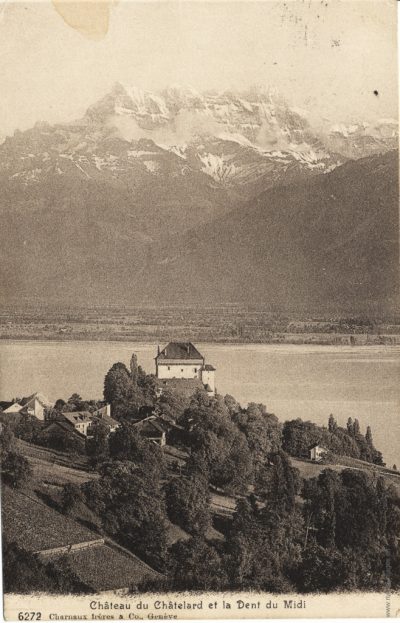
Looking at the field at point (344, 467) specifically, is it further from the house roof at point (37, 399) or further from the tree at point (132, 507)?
the house roof at point (37, 399)

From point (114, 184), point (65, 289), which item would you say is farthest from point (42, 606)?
point (114, 184)

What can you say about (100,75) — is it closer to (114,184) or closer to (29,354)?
(114,184)

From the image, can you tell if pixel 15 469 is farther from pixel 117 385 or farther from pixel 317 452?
pixel 317 452

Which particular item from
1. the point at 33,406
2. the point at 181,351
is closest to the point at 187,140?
the point at 181,351

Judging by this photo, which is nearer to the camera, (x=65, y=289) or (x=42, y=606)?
(x=42, y=606)

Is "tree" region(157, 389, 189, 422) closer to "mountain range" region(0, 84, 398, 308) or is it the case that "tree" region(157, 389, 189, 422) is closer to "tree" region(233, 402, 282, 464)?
"tree" region(233, 402, 282, 464)

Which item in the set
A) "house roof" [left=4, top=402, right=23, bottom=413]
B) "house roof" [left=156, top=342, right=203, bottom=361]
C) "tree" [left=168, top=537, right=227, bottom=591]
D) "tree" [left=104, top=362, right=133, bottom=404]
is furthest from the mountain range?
"tree" [left=168, top=537, right=227, bottom=591]
